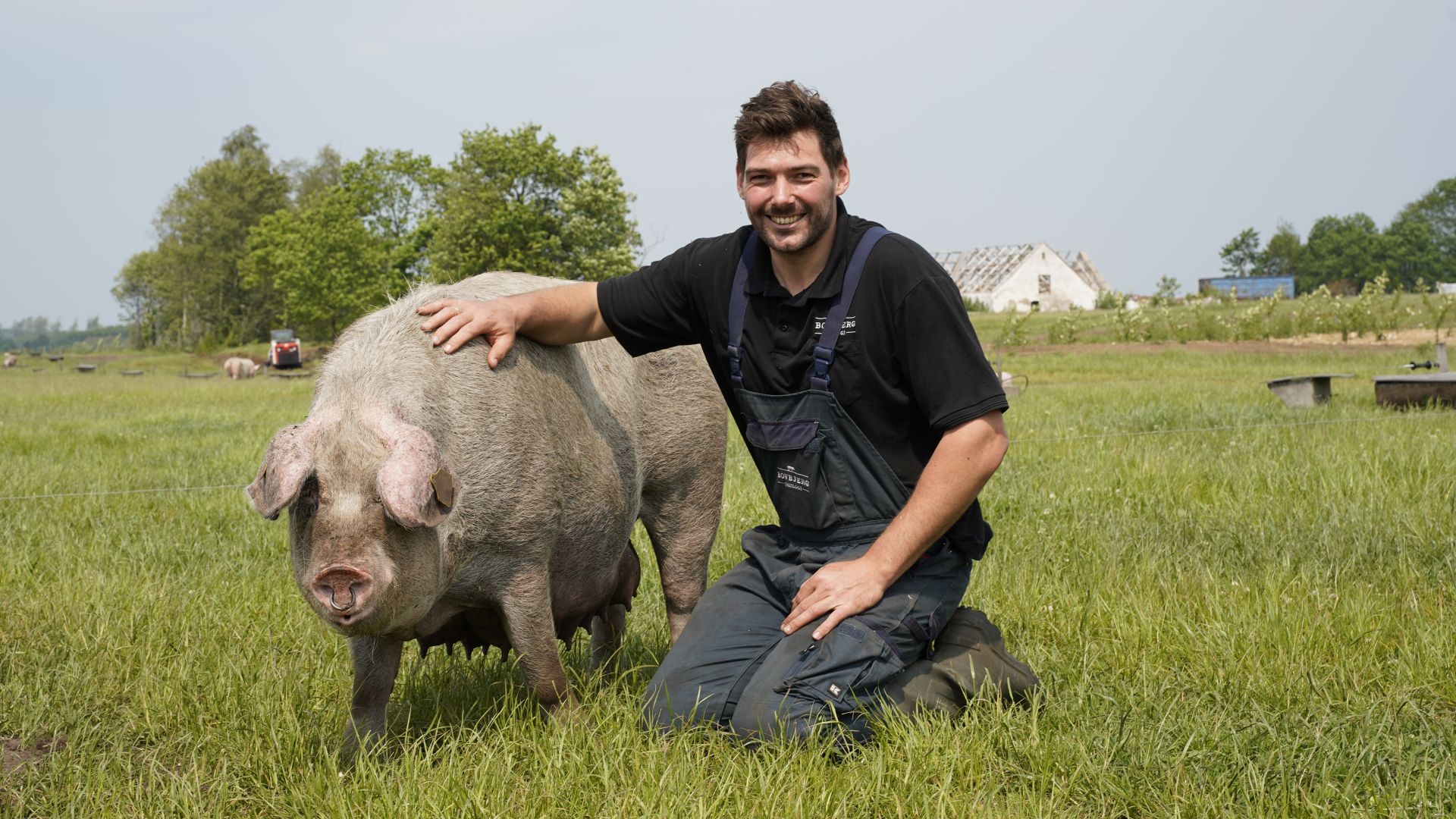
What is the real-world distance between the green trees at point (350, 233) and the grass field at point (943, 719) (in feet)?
115

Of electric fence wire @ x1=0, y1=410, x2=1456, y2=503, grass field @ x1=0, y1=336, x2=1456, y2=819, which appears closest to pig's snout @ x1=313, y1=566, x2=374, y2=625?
grass field @ x1=0, y1=336, x2=1456, y2=819

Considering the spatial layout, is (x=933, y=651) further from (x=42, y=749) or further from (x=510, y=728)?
(x=42, y=749)

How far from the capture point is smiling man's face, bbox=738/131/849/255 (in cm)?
361

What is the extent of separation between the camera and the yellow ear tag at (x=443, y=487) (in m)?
2.94

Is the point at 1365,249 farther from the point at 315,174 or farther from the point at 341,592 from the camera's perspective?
the point at 341,592

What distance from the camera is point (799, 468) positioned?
12.0ft

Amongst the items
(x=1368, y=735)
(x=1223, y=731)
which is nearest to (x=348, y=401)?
(x=1223, y=731)

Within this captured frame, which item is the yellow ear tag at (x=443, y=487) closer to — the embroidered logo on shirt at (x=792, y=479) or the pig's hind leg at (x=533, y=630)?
the pig's hind leg at (x=533, y=630)

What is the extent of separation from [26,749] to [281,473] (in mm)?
1658

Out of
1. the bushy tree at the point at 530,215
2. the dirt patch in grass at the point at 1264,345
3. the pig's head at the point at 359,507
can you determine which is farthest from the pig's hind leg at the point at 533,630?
the bushy tree at the point at 530,215

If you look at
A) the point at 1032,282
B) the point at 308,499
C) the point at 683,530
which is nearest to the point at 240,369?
the point at 683,530

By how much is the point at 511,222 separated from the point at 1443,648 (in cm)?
4202

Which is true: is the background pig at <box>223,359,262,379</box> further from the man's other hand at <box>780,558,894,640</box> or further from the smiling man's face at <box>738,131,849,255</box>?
the man's other hand at <box>780,558,894,640</box>

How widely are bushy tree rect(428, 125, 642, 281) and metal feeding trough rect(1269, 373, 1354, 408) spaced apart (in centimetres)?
3229
